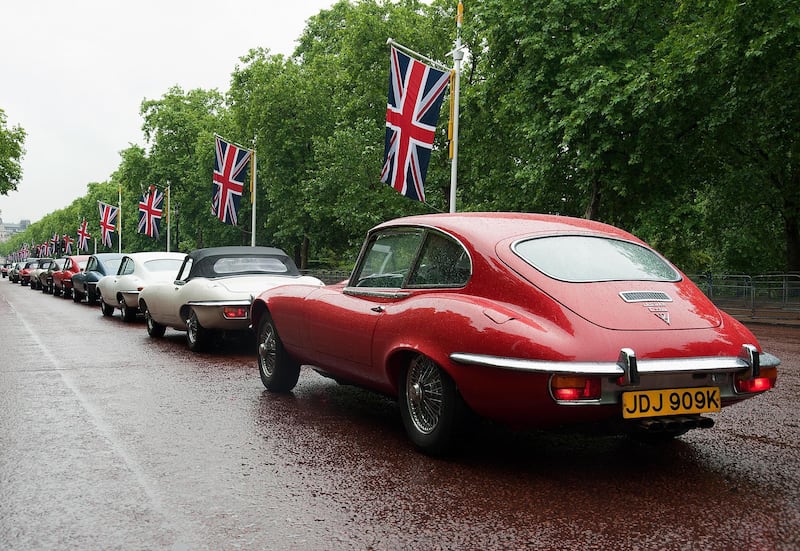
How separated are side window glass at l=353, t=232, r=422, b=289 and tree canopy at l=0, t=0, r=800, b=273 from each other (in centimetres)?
1581

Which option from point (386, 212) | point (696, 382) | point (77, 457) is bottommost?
point (77, 457)

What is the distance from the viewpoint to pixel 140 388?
25.9 ft

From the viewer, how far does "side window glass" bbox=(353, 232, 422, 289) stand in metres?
5.69

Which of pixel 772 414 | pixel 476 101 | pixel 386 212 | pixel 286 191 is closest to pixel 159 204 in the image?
pixel 286 191

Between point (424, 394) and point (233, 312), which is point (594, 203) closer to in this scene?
point (233, 312)

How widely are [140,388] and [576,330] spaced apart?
16.5 ft

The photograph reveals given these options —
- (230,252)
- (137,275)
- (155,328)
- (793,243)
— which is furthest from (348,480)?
(793,243)

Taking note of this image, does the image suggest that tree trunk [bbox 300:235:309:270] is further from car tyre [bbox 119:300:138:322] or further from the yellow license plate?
the yellow license plate

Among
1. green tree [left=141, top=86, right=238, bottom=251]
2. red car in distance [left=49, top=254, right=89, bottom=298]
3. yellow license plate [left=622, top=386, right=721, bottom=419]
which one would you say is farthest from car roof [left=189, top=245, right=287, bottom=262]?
green tree [left=141, top=86, right=238, bottom=251]

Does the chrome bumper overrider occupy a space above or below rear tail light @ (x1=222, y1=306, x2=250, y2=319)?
above

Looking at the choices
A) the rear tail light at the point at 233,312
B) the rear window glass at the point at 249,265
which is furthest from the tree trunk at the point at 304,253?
the rear tail light at the point at 233,312

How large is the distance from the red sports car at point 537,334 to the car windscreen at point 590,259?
1cm

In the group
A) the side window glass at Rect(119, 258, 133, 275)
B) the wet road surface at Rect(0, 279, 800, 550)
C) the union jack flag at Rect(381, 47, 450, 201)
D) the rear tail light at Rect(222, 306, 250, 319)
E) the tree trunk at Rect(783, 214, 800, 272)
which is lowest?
the wet road surface at Rect(0, 279, 800, 550)

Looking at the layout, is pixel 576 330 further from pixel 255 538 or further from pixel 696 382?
pixel 255 538
